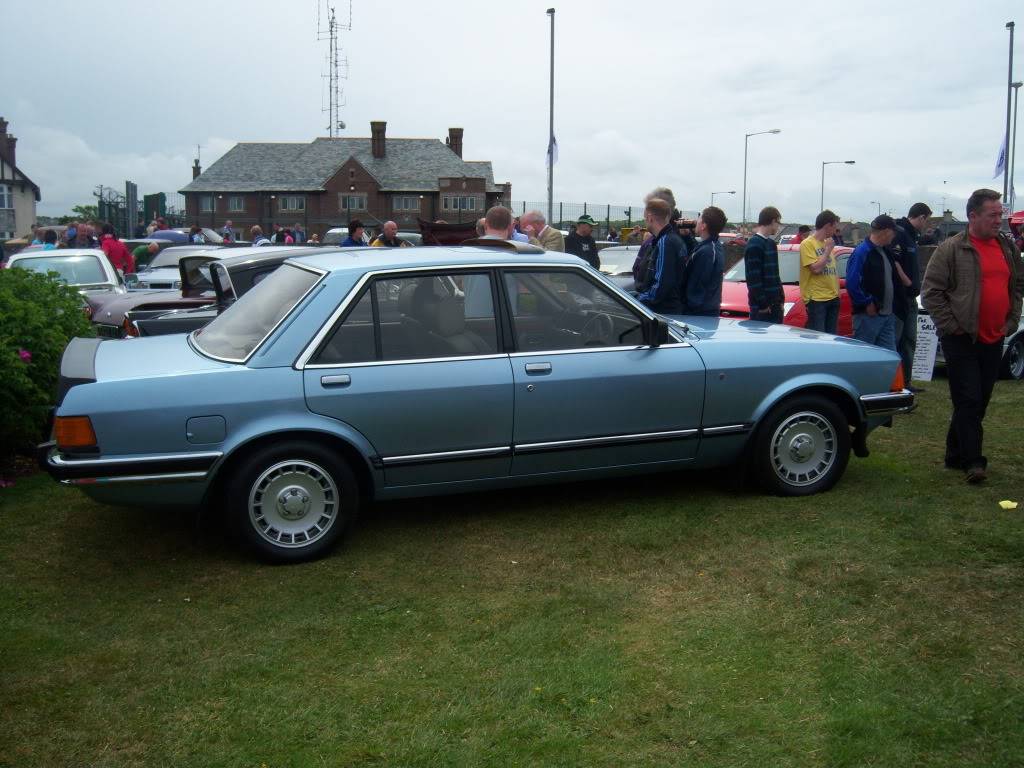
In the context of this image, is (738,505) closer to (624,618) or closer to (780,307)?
(624,618)

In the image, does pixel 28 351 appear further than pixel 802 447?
Yes

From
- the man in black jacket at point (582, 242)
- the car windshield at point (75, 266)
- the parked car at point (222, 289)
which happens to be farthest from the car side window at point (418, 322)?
the man in black jacket at point (582, 242)

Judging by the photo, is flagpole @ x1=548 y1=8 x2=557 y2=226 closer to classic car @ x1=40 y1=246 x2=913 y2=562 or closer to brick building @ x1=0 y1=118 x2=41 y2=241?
classic car @ x1=40 y1=246 x2=913 y2=562

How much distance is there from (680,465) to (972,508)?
1.76m

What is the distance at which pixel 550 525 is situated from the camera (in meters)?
5.81

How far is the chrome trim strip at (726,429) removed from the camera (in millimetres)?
5951

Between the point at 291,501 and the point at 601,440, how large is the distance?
1772mm

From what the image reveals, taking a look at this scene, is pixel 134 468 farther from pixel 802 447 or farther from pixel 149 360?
pixel 802 447

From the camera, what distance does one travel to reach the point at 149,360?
5.37m

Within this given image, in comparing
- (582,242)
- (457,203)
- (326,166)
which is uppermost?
(326,166)

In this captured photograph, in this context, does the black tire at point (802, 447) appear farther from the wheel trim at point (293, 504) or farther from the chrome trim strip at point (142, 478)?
the chrome trim strip at point (142, 478)

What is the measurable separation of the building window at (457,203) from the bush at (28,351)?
6124 centimetres

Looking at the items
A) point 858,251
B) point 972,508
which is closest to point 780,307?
point 858,251

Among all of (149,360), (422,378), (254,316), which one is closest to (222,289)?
(254,316)
